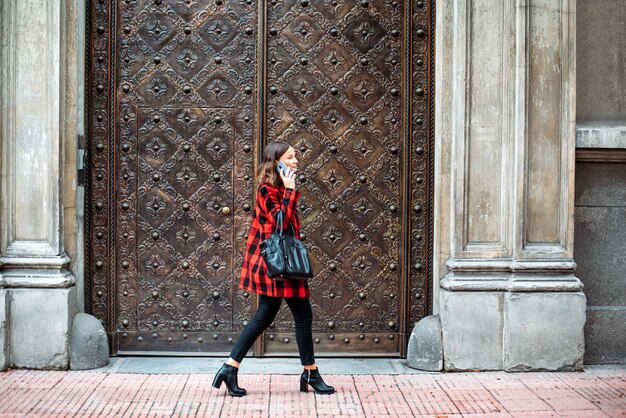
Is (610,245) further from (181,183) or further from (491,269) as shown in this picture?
(181,183)

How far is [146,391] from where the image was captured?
620cm

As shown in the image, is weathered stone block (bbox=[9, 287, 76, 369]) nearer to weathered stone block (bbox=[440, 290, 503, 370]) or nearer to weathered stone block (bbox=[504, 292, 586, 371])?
weathered stone block (bbox=[440, 290, 503, 370])

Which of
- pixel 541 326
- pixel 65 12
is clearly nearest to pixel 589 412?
pixel 541 326

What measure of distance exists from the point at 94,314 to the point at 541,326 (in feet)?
12.2

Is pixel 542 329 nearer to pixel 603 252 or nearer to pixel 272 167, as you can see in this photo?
pixel 603 252

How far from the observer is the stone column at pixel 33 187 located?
21.9ft

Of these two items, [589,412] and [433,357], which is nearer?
[589,412]

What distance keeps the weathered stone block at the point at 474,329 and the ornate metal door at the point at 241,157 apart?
502 mm

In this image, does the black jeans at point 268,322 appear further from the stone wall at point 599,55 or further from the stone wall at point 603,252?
the stone wall at point 599,55

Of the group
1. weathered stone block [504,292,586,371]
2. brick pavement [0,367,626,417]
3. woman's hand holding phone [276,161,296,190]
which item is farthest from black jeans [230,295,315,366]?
weathered stone block [504,292,586,371]

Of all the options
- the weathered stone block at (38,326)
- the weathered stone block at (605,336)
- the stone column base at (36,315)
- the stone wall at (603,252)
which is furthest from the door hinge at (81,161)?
the weathered stone block at (605,336)

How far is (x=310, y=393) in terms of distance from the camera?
612 centimetres

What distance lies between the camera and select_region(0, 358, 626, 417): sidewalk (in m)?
5.73

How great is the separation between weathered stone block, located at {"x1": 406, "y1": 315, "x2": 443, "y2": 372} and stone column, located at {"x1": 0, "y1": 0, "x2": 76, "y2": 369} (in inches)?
110
